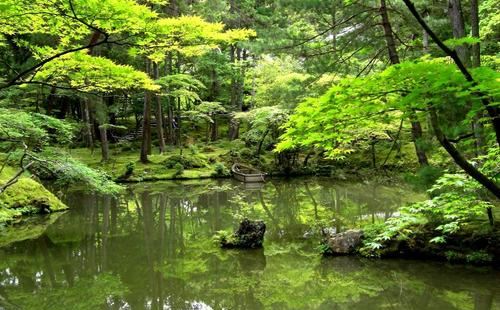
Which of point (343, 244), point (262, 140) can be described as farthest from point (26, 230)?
point (262, 140)

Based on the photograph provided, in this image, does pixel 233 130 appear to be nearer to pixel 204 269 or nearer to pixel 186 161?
pixel 186 161

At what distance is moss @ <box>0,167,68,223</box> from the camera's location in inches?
444

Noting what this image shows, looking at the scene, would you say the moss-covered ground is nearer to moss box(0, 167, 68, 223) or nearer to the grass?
the grass

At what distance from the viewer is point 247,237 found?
336 inches

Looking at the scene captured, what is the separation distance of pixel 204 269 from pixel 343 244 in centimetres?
261

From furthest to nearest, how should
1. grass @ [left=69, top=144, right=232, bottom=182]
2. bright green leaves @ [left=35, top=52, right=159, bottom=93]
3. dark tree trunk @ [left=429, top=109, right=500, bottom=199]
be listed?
grass @ [left=69, top=144, right=232, bottom=182], bright green leaves @ [left=35, top=52, right=159, bottom=93], dark tree trunk @ [left=429, top=109, right=500, bottom=199]

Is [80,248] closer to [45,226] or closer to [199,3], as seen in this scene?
[45,226]

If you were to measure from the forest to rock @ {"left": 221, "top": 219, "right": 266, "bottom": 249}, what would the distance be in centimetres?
4

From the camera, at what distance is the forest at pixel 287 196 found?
9.02 ft

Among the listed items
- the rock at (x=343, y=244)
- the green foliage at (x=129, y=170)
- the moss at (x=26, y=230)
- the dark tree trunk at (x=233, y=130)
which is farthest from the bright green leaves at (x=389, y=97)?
the dark tree trunk at (x=233, y=130)

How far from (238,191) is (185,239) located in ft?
22.8

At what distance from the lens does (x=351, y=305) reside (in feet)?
19.0

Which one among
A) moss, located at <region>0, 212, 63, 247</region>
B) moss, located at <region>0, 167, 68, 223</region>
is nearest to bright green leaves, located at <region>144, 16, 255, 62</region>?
moss, located at <region>0, 212, 63, 247</region>

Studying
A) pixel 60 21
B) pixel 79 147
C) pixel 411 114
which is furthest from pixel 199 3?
pixel 411 114
